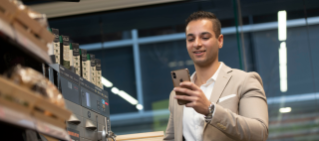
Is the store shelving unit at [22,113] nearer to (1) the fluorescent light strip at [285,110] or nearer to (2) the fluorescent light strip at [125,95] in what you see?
(2) the fluorescent light strip at [125,95]

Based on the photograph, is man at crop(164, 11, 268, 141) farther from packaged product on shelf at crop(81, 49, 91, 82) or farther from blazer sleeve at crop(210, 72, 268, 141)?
packaged product on shelf at crop(81, 49, 91, 82)

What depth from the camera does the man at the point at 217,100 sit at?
164 cm

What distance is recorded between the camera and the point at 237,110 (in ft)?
6.13

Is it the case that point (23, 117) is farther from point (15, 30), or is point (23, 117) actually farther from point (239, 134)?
point (239, 134)

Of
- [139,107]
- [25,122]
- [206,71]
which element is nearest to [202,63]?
[206,71]

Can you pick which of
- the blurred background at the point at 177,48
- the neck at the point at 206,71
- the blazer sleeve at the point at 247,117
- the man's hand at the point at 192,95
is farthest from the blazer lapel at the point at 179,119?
the blurred background at the point at 177,48

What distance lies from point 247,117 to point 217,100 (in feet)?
0.57

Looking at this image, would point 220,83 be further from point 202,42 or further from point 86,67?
point 86,67

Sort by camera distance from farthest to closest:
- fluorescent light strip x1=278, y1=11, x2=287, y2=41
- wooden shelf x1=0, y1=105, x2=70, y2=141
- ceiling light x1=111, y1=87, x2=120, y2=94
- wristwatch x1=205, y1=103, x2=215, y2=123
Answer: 1. ceiling light x1=111, y1=87, x2=120, y2=94
2. fluorescent light strip x1=278, y1=11, x2=287, y2=41
3. wristwatch x1=205, y1=103, x2=215, y2=123
4. wooden shelf x1=0, y1=105, x2=70, y2=141

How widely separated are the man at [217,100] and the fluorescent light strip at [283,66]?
130 inches

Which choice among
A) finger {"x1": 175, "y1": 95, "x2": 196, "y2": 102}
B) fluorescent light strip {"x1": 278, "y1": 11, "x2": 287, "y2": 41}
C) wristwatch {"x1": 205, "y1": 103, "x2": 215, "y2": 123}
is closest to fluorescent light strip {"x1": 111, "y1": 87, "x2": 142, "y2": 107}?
fluorescent light strip {"x1": 278, "y1": 11, "x2": 287, "y2": 41}

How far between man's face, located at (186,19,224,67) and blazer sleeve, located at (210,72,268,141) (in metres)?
0.24

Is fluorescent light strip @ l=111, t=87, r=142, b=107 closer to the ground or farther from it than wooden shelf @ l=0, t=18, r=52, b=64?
farther from it

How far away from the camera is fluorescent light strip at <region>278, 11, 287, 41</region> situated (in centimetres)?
519
